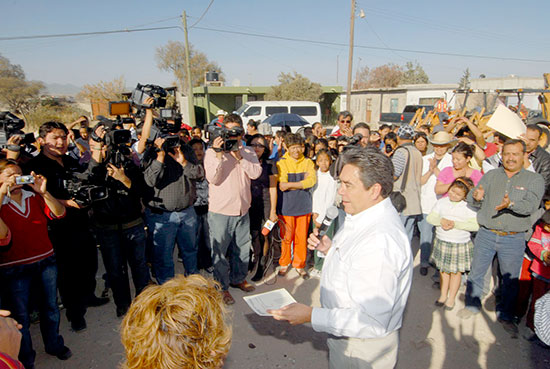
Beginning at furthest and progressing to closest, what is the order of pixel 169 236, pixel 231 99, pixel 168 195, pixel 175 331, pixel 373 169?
1. pixel 231 99
2. pixel 169 236
3. pixel 168 195
4. pixel 373 169
5. pixel 175 331

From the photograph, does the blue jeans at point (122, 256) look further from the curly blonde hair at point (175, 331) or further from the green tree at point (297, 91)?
the green tree at point (297, 91)

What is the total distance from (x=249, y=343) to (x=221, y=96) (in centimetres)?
2682

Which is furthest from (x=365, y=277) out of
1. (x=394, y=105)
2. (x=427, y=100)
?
(x=394, y=105)

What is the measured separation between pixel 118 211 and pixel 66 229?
529mm

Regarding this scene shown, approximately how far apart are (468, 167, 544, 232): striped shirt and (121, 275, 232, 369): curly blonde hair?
3.18 meters

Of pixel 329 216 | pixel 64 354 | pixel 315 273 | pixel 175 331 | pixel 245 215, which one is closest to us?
pixel 175 331

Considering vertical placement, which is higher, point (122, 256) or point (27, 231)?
point (27, 231)

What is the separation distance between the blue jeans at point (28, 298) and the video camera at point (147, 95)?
64.2 inches

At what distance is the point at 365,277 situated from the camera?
1552 millimetres

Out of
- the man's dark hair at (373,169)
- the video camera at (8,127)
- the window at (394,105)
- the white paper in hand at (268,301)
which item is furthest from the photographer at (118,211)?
the window at (394,105)

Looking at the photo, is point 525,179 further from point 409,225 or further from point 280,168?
point 280,168

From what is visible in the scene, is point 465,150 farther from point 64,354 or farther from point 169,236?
point 64,354

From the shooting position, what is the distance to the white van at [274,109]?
17.2 meters

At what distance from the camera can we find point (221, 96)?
28.0 metres
